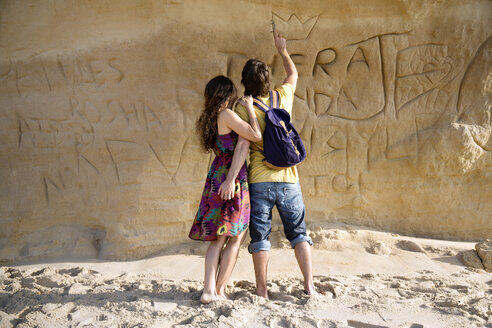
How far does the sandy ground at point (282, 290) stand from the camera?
8.13 feet

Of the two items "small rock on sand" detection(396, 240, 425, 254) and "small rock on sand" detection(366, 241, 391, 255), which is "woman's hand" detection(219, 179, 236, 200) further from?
"small rock on sand" detection(396, 240, 425, 254)

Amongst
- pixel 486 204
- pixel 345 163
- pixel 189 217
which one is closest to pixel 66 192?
pixel 189 217

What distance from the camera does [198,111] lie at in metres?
4.26

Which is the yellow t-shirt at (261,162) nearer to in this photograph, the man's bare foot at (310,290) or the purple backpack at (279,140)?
the purple backpack at (279,140)

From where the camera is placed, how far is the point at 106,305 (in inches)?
106

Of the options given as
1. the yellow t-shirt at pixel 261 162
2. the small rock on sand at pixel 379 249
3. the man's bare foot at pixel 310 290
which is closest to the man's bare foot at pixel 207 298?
the man's bare foot at pixel 310 290

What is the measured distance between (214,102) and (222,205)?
62 centimetres

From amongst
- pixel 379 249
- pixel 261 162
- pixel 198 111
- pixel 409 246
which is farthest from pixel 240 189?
pixel 409 246

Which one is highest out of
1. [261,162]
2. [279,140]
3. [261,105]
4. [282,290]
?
[261,105]

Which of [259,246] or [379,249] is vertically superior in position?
[259,246]

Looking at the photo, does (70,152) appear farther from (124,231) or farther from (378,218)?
(378,218)

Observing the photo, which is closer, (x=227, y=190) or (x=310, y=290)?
(x=227, y=190)

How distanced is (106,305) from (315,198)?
90.8 inches

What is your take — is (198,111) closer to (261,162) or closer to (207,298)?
(261,162)
